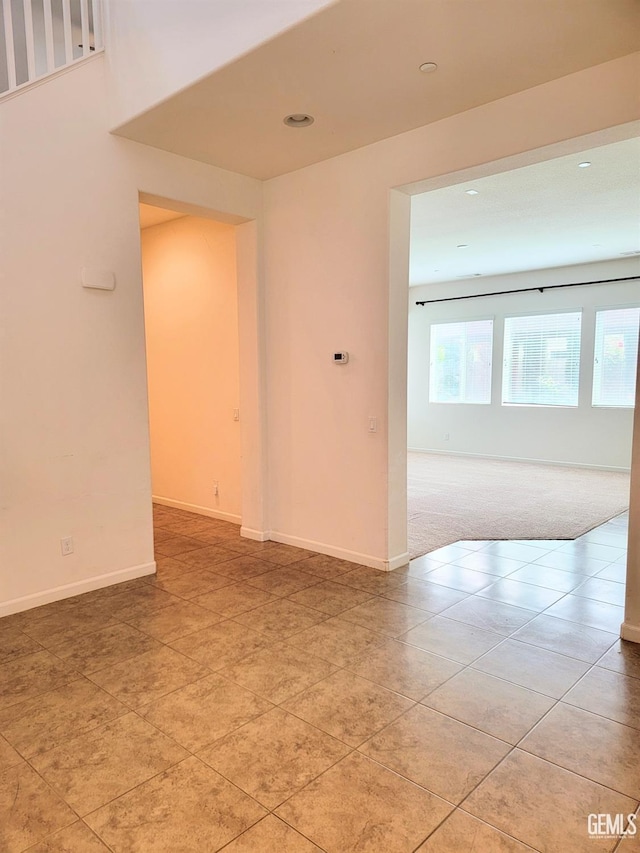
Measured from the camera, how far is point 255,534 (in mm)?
4562

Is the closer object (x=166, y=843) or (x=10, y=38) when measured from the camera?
(x=166, y=843)

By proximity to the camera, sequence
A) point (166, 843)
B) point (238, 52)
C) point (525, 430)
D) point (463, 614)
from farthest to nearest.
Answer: point (525, 430) < point (463, 614) < point (238, 52) < point (166, 843)

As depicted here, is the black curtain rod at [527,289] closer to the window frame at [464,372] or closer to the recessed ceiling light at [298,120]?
the window frame at [464,372]

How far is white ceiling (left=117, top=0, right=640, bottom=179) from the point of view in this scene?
2.28m

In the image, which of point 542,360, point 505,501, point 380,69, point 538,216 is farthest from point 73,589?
point 542,360

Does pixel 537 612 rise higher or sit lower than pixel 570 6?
lower

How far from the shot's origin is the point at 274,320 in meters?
4.36

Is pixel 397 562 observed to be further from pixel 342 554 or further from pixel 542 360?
pixel 542 360

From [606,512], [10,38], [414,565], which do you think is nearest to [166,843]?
[414,565]

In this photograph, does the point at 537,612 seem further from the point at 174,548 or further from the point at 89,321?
the point at 89,321

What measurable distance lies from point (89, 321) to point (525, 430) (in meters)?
6.95

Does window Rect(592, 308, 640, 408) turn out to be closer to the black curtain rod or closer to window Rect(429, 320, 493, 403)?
the black curtain rod

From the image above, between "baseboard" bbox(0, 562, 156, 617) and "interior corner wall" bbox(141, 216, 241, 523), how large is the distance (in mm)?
1425

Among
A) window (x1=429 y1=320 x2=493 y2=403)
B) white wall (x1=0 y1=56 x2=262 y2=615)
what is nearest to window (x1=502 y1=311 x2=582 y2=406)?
window (x1=429 y1=320 x2=493 y2=403)
